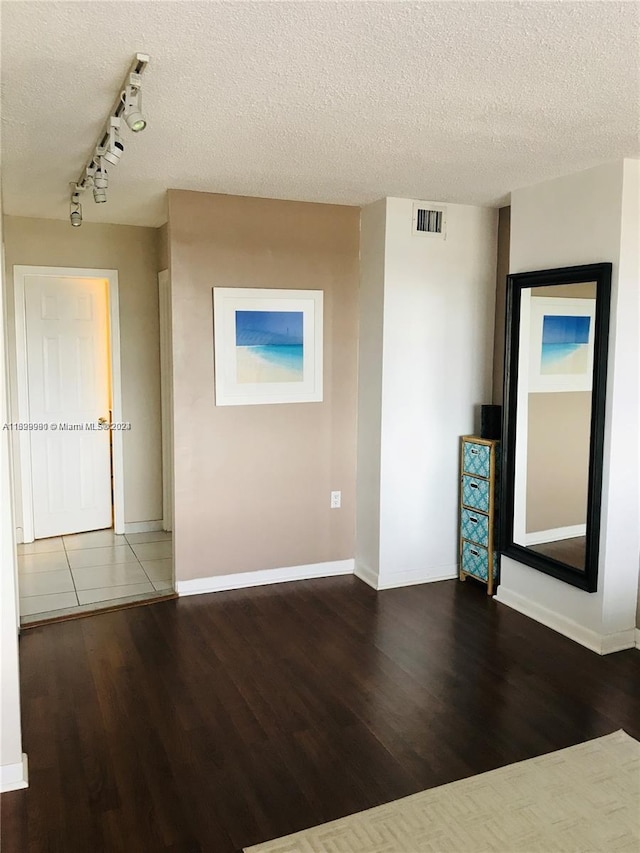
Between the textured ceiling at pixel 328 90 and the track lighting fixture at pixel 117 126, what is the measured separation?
0.15 feet

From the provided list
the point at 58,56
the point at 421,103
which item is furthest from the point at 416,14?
the point at 58,56

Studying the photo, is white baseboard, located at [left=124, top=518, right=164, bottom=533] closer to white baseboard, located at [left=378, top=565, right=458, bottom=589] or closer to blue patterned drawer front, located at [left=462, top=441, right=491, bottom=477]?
white baseboard, located at [left=378, top=565, right=458, bottom=589]

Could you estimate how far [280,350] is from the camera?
4508 mm

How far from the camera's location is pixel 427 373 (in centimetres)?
455

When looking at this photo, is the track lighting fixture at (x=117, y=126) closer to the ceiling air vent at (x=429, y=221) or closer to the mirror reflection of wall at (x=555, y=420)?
the ceiling air vent at (x=429, y=221)

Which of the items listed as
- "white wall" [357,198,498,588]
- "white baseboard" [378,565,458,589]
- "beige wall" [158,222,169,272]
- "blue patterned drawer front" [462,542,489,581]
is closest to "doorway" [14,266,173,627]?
"beige wall" [158,222,169,272]

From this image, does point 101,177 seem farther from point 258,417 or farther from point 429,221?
point 429,221

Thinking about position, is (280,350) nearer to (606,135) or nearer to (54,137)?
(54,137)

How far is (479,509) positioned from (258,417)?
1.58m

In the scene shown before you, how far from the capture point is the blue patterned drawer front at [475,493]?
443cm

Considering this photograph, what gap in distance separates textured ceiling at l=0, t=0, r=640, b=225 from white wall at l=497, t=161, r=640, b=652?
153mm

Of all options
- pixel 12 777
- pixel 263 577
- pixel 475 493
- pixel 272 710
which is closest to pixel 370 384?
pixel 475 493

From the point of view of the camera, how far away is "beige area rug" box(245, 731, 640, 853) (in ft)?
7.38

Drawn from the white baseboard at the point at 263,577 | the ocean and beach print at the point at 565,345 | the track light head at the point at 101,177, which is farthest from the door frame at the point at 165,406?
the ocean and beach print at the point at 565,345
